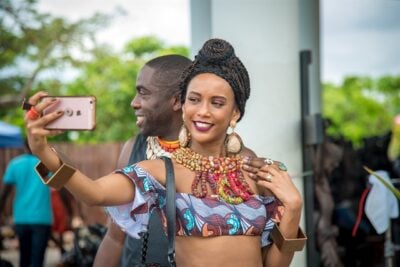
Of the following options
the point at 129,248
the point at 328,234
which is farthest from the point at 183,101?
the point at 328,234

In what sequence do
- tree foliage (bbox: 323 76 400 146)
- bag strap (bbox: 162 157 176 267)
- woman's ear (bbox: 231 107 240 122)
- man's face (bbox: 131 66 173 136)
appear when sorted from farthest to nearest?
tree foliage (bbox: 323 76 400 146)
man's face (bbox: 131 66 173 136)
woman's ear (bbox: 231 107 240 122)
bag strap (bbox: 162 157 176 267)

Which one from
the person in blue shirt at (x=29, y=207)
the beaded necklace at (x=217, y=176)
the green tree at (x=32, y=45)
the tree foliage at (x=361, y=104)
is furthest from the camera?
the tree foliage at (x=361, y=104)

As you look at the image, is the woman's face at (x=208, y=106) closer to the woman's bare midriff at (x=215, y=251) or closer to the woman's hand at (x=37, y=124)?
the woman's bare midriff at (x=215, y=251)

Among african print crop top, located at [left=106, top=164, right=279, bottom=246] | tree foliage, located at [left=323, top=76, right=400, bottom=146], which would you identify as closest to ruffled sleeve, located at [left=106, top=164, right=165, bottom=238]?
african print crop top, located at [left=106, top=164, right=279, bottom=246]

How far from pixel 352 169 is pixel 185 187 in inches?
223

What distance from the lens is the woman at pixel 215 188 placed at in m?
2.86

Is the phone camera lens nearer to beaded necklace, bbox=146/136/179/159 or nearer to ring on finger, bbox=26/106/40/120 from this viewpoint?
ring on finger, bbox=26/106/40/120

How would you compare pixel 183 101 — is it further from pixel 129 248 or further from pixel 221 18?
pixel 221 18

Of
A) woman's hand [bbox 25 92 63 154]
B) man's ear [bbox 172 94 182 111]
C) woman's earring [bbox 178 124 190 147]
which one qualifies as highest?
woman's hand [bbox 25 92 63 154]

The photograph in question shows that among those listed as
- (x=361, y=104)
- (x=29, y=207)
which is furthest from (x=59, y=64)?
(x=361, y=104)

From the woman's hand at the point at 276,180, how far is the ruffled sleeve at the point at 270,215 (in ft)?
0.20

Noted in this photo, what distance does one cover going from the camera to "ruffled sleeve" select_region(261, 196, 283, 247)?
298 cm

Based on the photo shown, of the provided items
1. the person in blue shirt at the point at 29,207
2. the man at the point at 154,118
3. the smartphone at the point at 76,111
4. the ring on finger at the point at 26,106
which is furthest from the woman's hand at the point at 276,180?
the person in blue shirt at the point at 29,207

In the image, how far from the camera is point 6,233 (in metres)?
11.1
